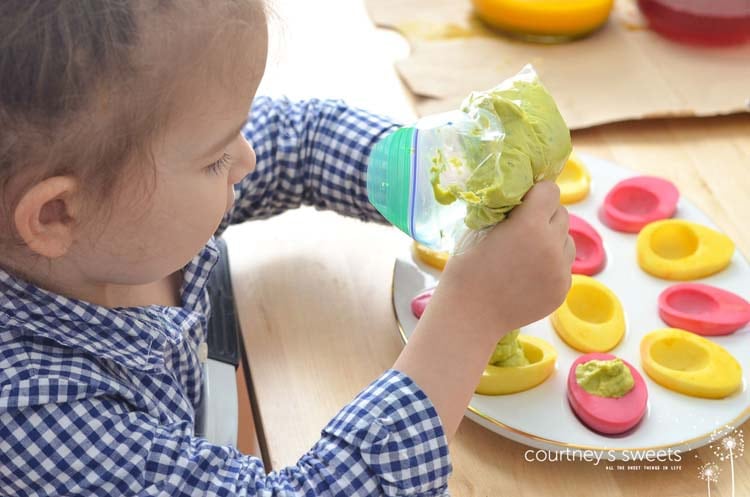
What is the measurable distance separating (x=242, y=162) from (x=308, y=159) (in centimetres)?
25

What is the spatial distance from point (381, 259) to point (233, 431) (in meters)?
0.20

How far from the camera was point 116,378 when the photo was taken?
0.60 metres

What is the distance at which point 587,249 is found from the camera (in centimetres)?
78

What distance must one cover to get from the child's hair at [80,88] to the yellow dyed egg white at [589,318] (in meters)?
0.35

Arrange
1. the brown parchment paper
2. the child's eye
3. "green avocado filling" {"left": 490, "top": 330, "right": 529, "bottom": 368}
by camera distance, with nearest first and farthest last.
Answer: the child's eye
"green avocado filling" {"left": 490, "top": 330, "right": 529, "bottom": 368}
the brown parchment paper

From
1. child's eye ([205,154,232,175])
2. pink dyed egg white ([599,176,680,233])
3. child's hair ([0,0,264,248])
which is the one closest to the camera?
child's hair ([0,0,264,248])

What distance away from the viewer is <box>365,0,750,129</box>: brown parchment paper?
0.97 m

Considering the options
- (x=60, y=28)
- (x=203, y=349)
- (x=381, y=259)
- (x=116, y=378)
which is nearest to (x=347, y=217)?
(x=381, y=259)

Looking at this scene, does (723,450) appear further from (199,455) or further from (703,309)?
(199,455)

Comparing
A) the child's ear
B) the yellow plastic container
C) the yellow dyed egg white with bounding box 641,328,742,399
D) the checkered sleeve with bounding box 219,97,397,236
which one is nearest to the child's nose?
the child's ear

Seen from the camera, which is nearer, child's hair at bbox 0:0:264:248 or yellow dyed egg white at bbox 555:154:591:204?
child's hair at bbox 0:0:264:248

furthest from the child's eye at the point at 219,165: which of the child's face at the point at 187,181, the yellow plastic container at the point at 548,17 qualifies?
the yellow plastic container at the point at 548,17

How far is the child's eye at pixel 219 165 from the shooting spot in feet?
1.87

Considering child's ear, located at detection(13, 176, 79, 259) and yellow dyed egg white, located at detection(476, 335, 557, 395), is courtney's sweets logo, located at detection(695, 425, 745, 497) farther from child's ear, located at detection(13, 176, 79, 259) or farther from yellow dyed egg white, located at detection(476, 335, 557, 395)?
child's ear, located at detection(13, 176, 79, 259)
